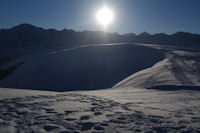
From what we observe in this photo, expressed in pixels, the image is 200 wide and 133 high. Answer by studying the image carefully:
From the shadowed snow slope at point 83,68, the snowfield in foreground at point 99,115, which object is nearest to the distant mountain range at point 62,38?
the shadowed snow slope at point 83,68

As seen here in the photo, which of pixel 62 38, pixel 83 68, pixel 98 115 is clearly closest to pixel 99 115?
pixel 98 115

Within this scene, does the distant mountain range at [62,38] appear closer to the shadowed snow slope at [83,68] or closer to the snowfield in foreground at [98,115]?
the shadowed snow slope at [83,68]

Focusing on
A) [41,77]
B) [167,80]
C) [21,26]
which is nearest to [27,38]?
[21,26]

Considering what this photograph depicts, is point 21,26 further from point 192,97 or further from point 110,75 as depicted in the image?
point 192,97

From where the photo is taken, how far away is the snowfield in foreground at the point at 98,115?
2.64 meters

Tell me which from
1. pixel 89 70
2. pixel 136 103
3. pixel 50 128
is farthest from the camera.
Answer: pixel 89 70

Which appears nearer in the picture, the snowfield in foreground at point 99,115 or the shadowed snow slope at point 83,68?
the snowfield in foreground at point 99,115

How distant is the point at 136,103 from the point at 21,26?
260 feet

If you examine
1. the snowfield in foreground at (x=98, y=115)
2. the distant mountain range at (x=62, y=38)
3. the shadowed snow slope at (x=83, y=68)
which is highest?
the distant mountain range at (x=62, y=38)

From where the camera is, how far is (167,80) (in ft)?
21.6

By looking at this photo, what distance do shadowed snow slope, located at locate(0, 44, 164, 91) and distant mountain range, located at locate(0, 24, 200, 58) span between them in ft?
142

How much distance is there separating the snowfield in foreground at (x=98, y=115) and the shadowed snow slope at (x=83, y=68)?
605cm

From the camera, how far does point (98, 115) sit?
319 cm

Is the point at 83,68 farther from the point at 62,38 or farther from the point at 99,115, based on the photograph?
the point at 62,38
